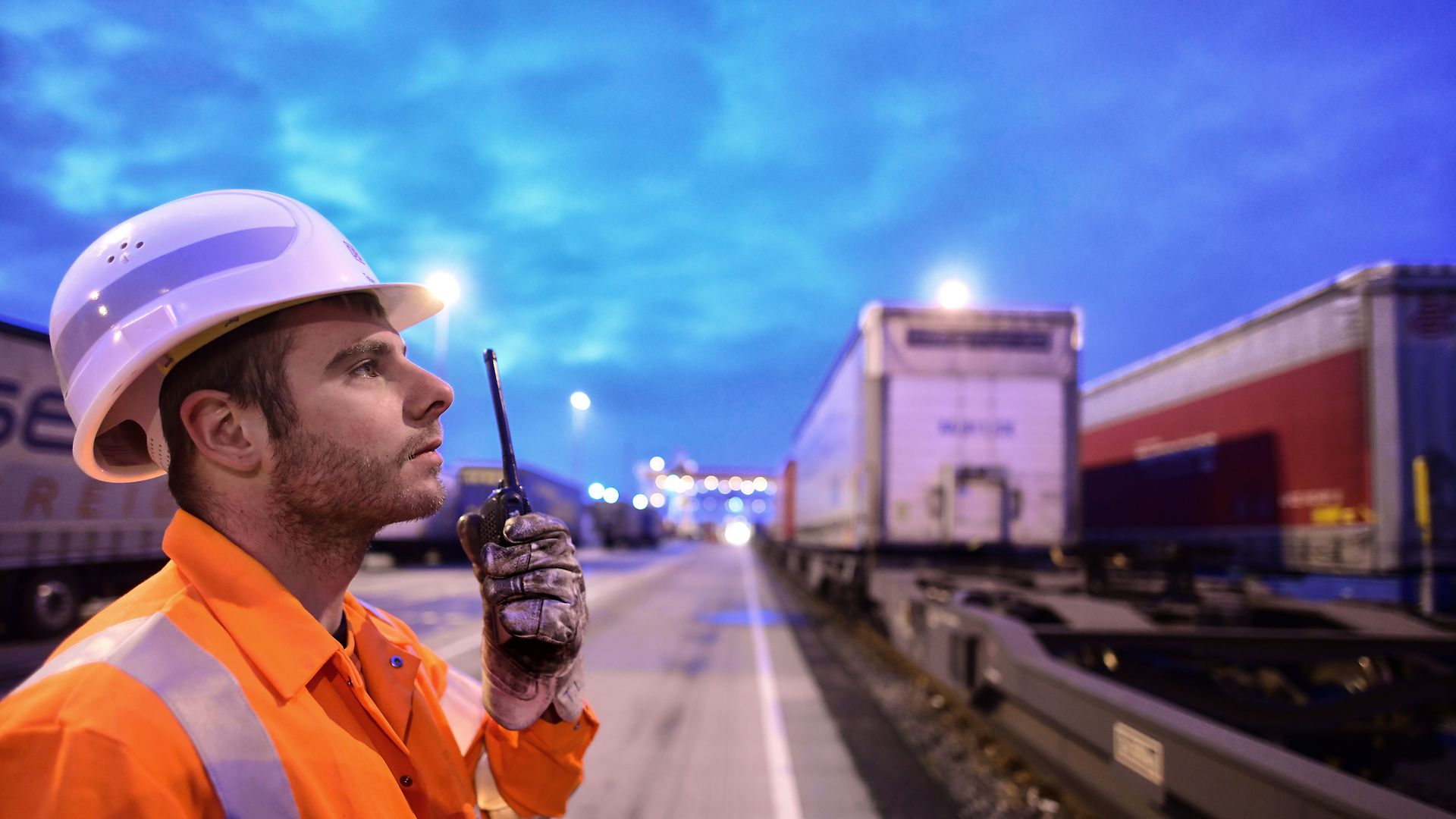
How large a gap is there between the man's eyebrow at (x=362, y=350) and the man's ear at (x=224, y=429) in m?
0.14

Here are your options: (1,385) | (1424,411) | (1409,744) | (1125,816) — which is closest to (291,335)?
(1,385)

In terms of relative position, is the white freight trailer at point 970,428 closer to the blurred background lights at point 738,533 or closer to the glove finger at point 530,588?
the glove finger at point 530,588

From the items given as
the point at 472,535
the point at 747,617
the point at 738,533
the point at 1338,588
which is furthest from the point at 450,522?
the point at 738,533

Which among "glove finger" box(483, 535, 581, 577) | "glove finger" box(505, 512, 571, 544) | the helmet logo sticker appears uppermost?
the helmet logo sticker

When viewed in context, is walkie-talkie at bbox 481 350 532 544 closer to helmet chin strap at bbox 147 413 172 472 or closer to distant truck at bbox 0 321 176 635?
helmet chin strap at bbox 147 413 172 472

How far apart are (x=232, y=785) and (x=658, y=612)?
12814 millimetres

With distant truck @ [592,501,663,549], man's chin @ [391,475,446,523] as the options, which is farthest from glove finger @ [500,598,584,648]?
distant truck @ [592,501,663,549]

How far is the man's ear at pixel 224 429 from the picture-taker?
1.13 metres

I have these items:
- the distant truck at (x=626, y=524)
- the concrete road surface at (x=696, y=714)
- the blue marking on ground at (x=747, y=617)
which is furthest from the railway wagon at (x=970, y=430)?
the distant truck at (x=626, y=524)

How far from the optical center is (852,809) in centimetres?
419

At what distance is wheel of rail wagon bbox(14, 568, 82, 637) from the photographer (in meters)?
8.23

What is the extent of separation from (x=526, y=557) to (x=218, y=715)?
0.52 metres

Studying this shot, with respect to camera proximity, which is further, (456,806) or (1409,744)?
(1409,744)

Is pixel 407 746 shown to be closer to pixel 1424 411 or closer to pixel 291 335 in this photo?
pixel 291 335
